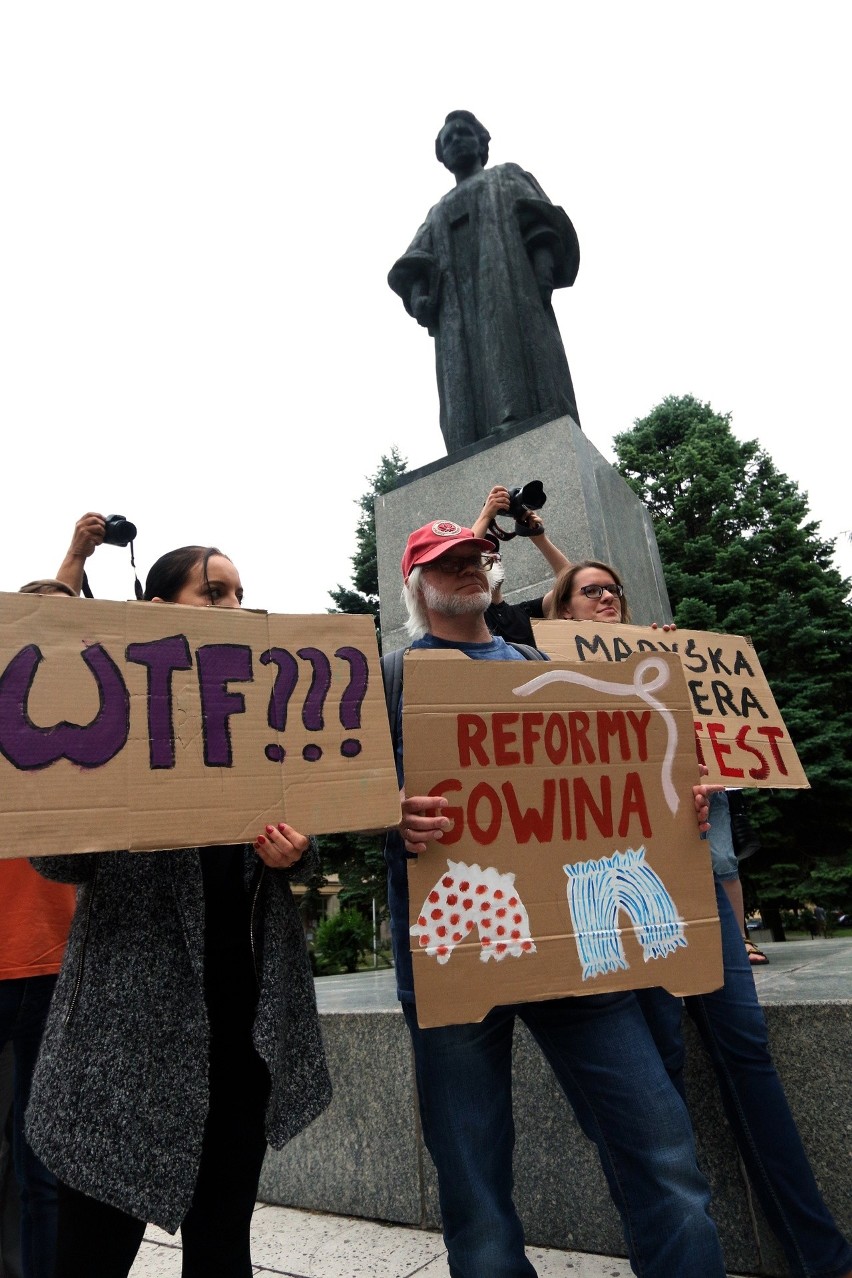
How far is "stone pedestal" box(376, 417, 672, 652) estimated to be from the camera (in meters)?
4.49

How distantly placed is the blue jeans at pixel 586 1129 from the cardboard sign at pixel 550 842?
0.50ft

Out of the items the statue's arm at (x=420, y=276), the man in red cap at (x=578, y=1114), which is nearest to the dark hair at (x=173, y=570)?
the man in red cap at (x=578, y=1114)

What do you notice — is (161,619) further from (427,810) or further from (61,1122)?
(61,1122)

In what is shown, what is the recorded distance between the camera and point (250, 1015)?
67.0 inches

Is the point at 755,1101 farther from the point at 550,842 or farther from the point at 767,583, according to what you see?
the point at 767,583

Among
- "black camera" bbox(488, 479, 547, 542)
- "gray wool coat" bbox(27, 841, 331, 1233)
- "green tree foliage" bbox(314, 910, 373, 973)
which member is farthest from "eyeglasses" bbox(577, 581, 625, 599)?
"green tree foliage" bbox(314, 910, 373, 973)

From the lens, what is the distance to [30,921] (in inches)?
92.1

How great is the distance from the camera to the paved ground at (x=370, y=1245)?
259 cm

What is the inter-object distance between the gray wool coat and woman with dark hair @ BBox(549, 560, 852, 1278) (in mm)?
1013

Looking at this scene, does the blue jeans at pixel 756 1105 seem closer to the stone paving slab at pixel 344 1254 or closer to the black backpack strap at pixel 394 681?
the stone paving slab at pixel 344 1254

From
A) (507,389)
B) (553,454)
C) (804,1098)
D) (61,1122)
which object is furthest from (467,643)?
(507,389)

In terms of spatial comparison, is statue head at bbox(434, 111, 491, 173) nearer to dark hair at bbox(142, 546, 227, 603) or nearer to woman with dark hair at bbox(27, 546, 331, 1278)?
dark hair at bbox(142, 546, 227, 603)

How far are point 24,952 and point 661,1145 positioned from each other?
66.9 inches

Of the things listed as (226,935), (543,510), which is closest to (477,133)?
(543,510)
